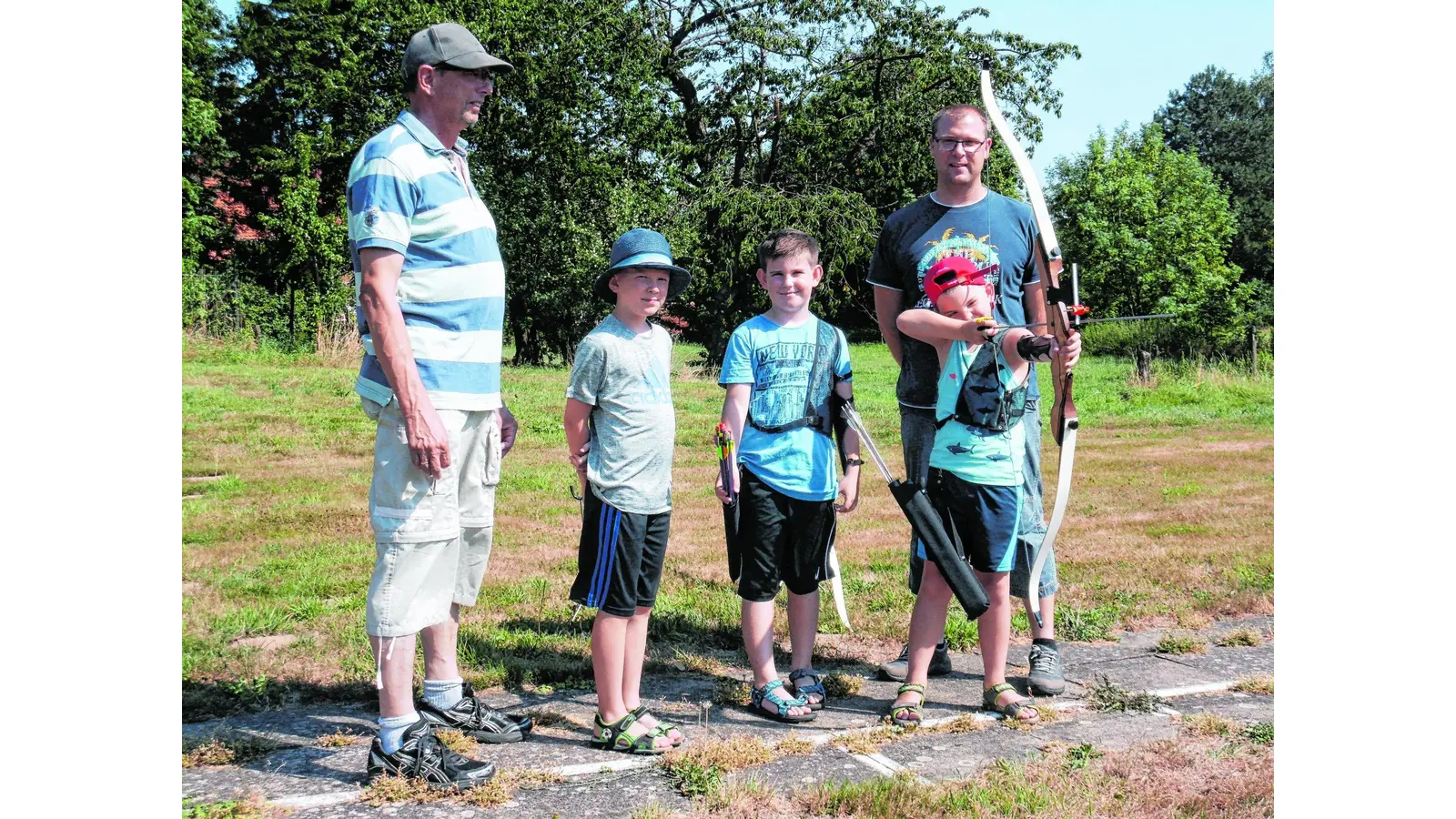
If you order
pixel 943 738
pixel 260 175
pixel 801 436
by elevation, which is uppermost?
pixel 260 175

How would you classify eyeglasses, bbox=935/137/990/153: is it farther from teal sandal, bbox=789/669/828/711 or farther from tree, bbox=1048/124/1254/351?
tree, bbox=1048/124/1254/351

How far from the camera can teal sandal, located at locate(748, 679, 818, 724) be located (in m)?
3.68

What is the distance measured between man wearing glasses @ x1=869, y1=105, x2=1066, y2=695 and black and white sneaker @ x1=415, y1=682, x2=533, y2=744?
4.93 feet

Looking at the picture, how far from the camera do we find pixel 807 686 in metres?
3.87

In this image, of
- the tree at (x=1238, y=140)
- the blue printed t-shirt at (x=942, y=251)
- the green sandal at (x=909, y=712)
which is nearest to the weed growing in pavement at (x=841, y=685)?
the green sandal at (x=909, y=712)

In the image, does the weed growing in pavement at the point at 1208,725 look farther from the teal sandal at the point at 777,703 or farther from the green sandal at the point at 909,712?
the teal sandal at the point at 777,703

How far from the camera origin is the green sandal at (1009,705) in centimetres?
371

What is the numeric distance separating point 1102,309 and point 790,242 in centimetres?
4128

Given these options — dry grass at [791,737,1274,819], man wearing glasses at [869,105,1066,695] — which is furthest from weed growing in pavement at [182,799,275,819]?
man wearing glasses at [869,105,1066,695]

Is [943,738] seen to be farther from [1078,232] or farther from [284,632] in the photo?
[1078,232]

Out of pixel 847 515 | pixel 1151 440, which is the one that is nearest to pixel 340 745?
pixel 847 515

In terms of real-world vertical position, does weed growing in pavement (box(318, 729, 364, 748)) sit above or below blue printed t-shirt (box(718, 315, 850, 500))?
below

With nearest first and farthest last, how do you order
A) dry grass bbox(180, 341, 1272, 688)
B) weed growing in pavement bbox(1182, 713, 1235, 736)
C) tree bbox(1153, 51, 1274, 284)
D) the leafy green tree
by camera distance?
weed growing in pavement bbox(1182, 713, 1235, 736) → dry grass bbox(180, 341, 1272, 688) → the leafy green tree → tree bbox(1153, 51, 1274, 284)
